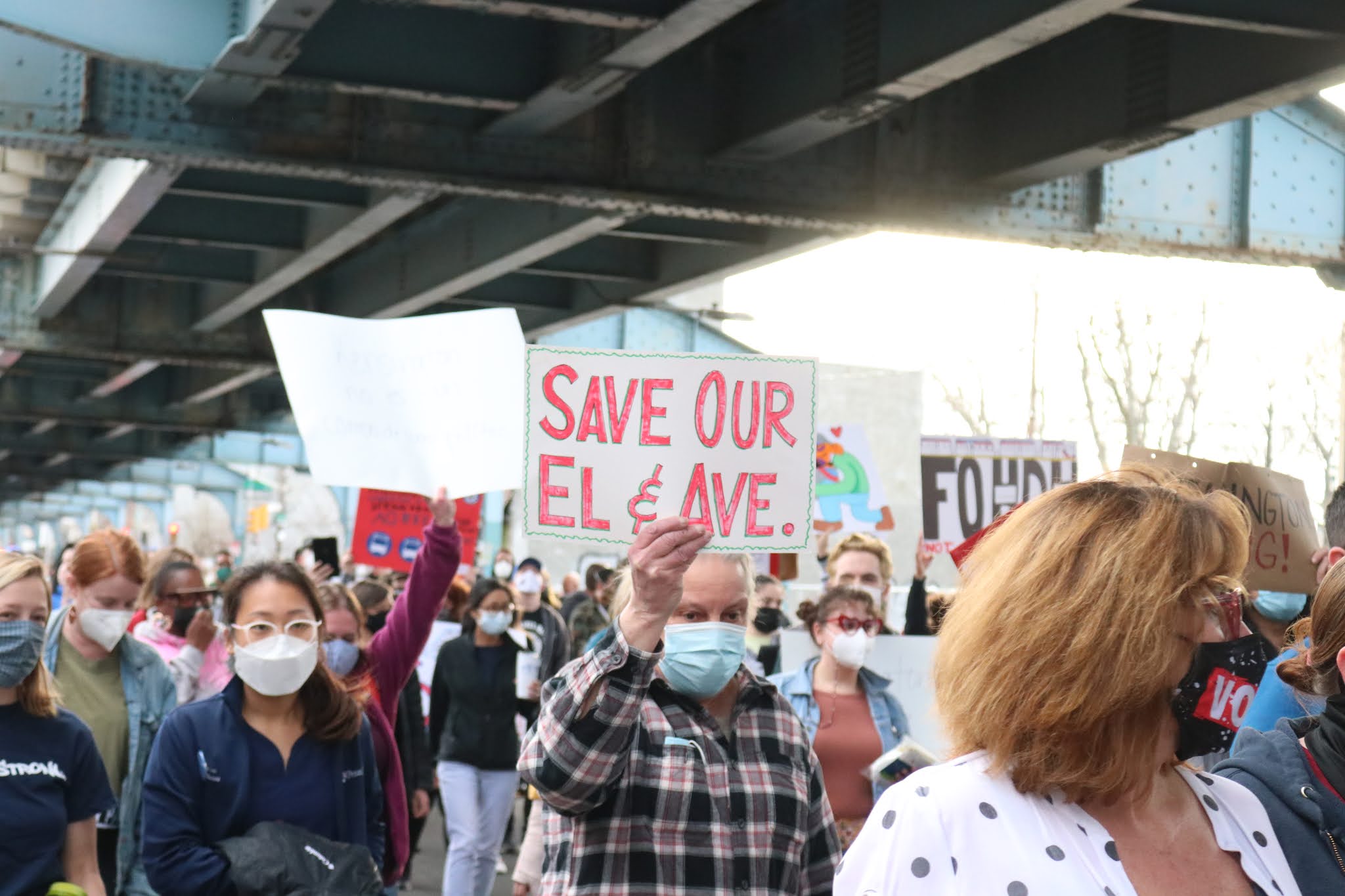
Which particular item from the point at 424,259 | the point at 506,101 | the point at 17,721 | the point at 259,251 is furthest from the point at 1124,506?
the point at 259,251

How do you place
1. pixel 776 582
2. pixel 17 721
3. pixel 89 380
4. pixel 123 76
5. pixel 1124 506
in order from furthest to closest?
1. pixel 89 380
2. pixel 776 582
3. pixel 123 76
4. pixel 17 721
5. pixel 1124 506

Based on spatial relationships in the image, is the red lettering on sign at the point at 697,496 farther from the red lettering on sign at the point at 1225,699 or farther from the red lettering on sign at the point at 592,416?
the red lettering on sign at the point at 1225,699

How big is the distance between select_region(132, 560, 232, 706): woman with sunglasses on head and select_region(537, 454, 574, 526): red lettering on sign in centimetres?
392

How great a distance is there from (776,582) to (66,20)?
261 inches

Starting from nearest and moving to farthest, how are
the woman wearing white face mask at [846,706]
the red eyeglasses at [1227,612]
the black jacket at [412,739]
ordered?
the red eyeglasses at [1227,612] → the woman wearing white face mask at [846,706] → the black jacket at [412,739]

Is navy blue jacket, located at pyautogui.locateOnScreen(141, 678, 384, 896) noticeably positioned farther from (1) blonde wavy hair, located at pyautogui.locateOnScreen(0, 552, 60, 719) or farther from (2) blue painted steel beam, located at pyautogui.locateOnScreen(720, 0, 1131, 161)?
(2) blue painted steel beam, located at pyautogui.locateOnScreen(720, 0, 1131, 161)

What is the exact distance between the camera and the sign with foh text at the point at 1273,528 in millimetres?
6398

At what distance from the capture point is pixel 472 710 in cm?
1076

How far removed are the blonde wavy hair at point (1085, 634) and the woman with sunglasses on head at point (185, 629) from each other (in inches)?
217

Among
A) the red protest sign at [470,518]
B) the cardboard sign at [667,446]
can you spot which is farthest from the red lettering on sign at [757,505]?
the red protest sign at [470,518]

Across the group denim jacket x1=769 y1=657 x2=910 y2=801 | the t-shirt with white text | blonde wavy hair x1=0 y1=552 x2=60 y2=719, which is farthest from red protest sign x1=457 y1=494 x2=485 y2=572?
the t-shirt with white text

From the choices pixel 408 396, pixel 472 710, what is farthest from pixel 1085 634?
pixel 472 710

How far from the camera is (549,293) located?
704 inches

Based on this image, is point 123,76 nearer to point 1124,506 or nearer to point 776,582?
point 776,582
